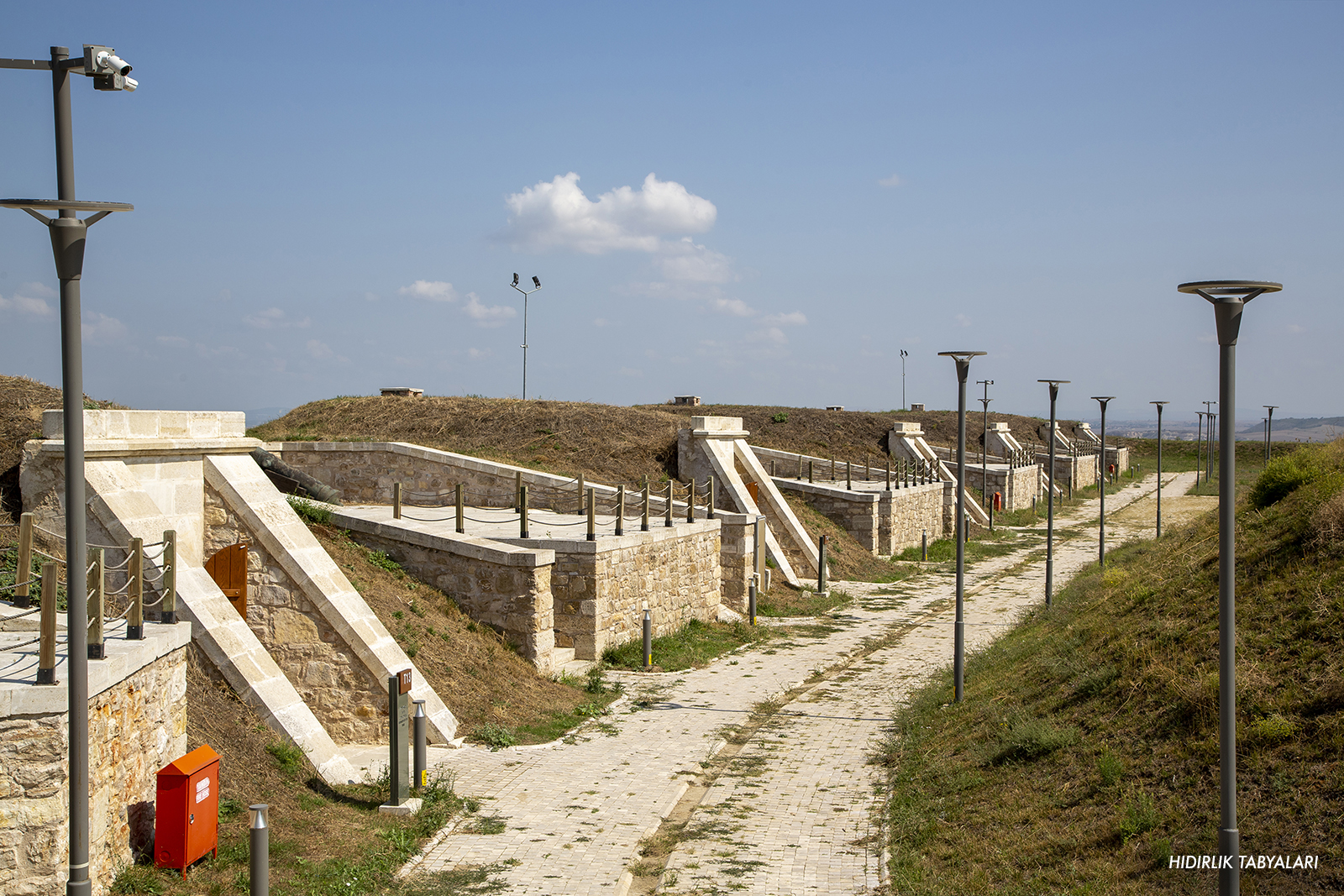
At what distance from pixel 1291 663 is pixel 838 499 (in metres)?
19.3

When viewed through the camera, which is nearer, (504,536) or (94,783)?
(94,783)

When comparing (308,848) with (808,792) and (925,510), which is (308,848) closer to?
(808,792)

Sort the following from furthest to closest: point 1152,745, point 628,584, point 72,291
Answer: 1. point 628,584
2. point 1152,745
3. point 72,291

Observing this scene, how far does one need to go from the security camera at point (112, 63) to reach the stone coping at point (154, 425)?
5027 mm

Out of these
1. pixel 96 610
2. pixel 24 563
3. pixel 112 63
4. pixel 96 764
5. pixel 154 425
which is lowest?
pixel 96 764

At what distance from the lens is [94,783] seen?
6.16m

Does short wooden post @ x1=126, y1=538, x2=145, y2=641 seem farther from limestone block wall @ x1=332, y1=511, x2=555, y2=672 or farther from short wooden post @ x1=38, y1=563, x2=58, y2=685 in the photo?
limestone block wall @ x1=332, y1=511, x2=555, y2=672

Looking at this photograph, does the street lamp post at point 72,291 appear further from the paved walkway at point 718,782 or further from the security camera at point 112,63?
the paved walkway at point 718,782

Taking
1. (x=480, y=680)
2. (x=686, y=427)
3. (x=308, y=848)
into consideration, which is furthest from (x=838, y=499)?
(x=308, y=848)

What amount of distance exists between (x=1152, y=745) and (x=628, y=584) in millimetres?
8690

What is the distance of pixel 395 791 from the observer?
27.8ft

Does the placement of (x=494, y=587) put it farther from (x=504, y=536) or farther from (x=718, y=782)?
(x=718, y=782)

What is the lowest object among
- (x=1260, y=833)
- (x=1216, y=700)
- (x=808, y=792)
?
(x=808, y=792)

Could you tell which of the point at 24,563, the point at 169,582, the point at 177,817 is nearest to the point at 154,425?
the point at 24,563
